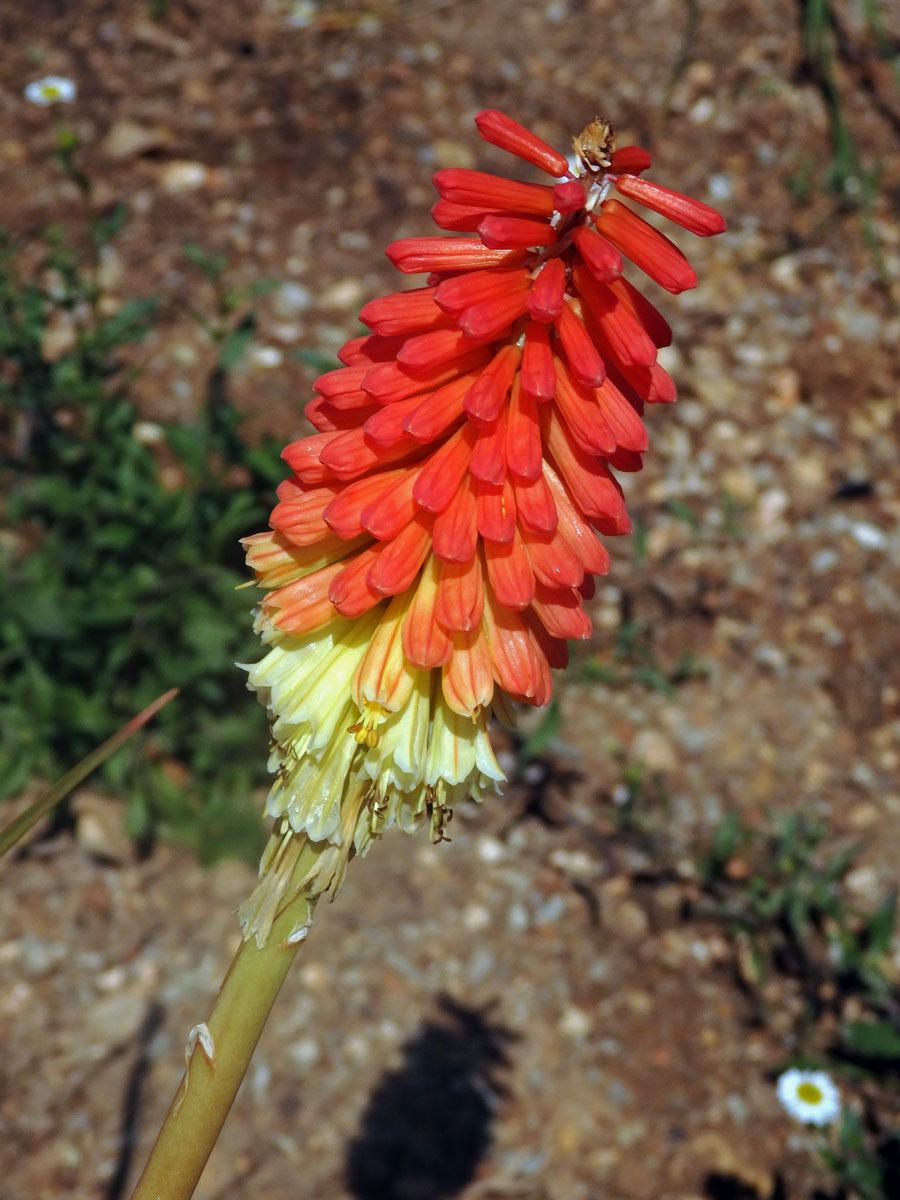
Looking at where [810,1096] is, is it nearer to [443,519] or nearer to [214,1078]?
[214,1078]

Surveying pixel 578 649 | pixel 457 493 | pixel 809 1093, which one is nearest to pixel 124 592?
pixel 578 649

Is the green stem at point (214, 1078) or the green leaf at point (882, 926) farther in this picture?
the green leaf at point (882, 926)

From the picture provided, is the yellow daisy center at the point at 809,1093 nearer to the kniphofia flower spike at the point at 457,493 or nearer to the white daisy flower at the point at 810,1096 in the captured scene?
the white daisy flower at the point at 810,1096

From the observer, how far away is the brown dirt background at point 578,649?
3455 mm

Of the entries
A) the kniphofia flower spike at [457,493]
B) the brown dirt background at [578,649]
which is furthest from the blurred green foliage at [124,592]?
the kniphofia flower spike at [457,493]

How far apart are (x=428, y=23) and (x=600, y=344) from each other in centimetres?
509

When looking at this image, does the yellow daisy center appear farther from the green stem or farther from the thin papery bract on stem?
the green stem

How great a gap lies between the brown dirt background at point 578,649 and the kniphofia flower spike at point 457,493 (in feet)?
6.28

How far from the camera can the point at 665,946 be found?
12.6 ft

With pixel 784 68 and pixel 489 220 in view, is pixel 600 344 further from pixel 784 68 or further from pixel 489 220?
pixel 784 68

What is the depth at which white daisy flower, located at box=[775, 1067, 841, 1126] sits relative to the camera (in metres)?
3.34

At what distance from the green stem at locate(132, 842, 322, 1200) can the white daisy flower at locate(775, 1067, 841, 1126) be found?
2.35m

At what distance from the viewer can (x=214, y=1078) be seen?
62.1 inches

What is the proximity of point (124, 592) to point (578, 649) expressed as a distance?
5.66ft
